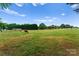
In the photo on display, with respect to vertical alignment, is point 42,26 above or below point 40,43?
above

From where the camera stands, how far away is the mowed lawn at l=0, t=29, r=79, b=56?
2238mm

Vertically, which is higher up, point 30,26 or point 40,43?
point 30,26

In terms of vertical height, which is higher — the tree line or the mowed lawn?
the tree line

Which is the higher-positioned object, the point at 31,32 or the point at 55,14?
the point at 55,14

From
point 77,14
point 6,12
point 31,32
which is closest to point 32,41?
point 31,32

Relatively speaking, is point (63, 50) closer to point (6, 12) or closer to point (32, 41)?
point (32, 41)

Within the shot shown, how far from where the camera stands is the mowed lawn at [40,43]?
224 centimetres

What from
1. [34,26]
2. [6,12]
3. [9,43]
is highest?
[6,12]

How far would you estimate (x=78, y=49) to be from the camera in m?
2.23

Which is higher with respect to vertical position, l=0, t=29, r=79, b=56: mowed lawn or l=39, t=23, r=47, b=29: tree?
l=39, t=23, r=47, b=29: tree

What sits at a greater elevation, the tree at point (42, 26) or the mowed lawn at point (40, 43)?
the tree at point (42, 26)

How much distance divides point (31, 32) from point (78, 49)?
52cm

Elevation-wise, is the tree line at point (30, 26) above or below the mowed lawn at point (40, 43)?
above

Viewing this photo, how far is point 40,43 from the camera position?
2.26 m
